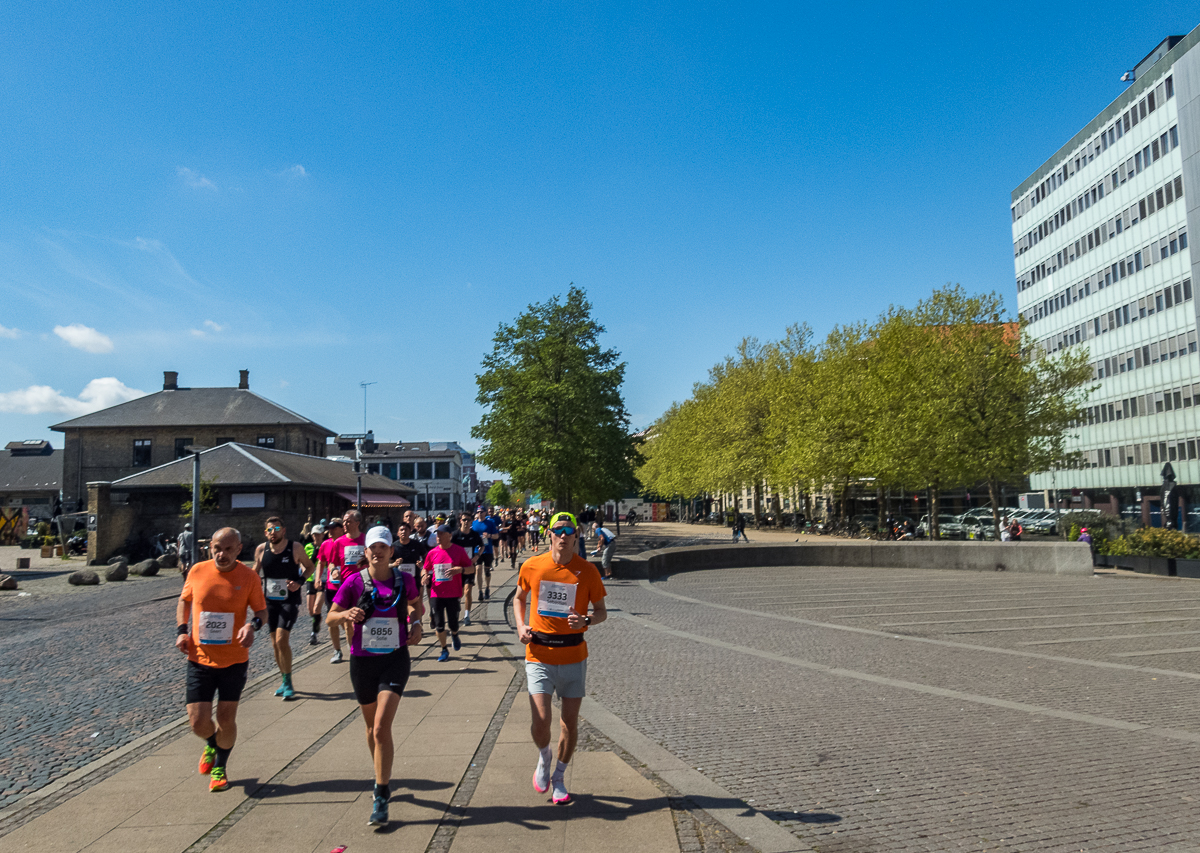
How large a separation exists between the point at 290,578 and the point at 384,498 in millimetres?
46033

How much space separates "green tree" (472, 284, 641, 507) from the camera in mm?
34938

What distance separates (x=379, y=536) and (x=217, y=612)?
4.21ft

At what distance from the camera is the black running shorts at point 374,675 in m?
5.00

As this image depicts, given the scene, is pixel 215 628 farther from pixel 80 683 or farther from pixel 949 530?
pixel 949 530

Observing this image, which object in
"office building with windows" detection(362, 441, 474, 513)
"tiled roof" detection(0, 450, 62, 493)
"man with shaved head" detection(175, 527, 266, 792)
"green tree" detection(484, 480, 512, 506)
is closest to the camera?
"man with shaved head" detection(175, 527, 266, 792)

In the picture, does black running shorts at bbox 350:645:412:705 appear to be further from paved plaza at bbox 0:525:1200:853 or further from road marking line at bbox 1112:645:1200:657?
road marking line at bbox 1112:645:1200:657

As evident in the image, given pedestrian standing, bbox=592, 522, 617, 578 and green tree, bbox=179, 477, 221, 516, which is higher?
green tree, bbox=179, 477, 221, 516

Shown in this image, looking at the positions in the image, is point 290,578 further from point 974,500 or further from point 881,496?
point 974,500

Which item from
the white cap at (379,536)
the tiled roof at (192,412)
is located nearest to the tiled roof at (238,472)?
the tiled roof at (192,412)

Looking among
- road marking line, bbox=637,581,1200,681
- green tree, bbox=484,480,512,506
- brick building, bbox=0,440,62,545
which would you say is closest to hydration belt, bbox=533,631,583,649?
road marking line, bbox=637,581,1200,681

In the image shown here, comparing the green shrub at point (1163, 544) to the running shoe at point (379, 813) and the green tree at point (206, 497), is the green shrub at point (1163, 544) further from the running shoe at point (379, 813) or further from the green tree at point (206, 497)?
the green tree at point (206, 497)

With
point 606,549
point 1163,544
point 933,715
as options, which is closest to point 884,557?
point 1163,544

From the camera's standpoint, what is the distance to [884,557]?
27312 millimetres

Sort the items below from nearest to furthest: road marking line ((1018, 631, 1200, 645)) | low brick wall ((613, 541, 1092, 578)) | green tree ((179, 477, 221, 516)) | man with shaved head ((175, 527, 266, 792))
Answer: man with shaved head ((175, 527, 266, 792)), road marking line ((1018, 631, 1200, 645)), low brick wall ((613, 541, 1092, 578)), green tree ((179, 477, 221, 516))
